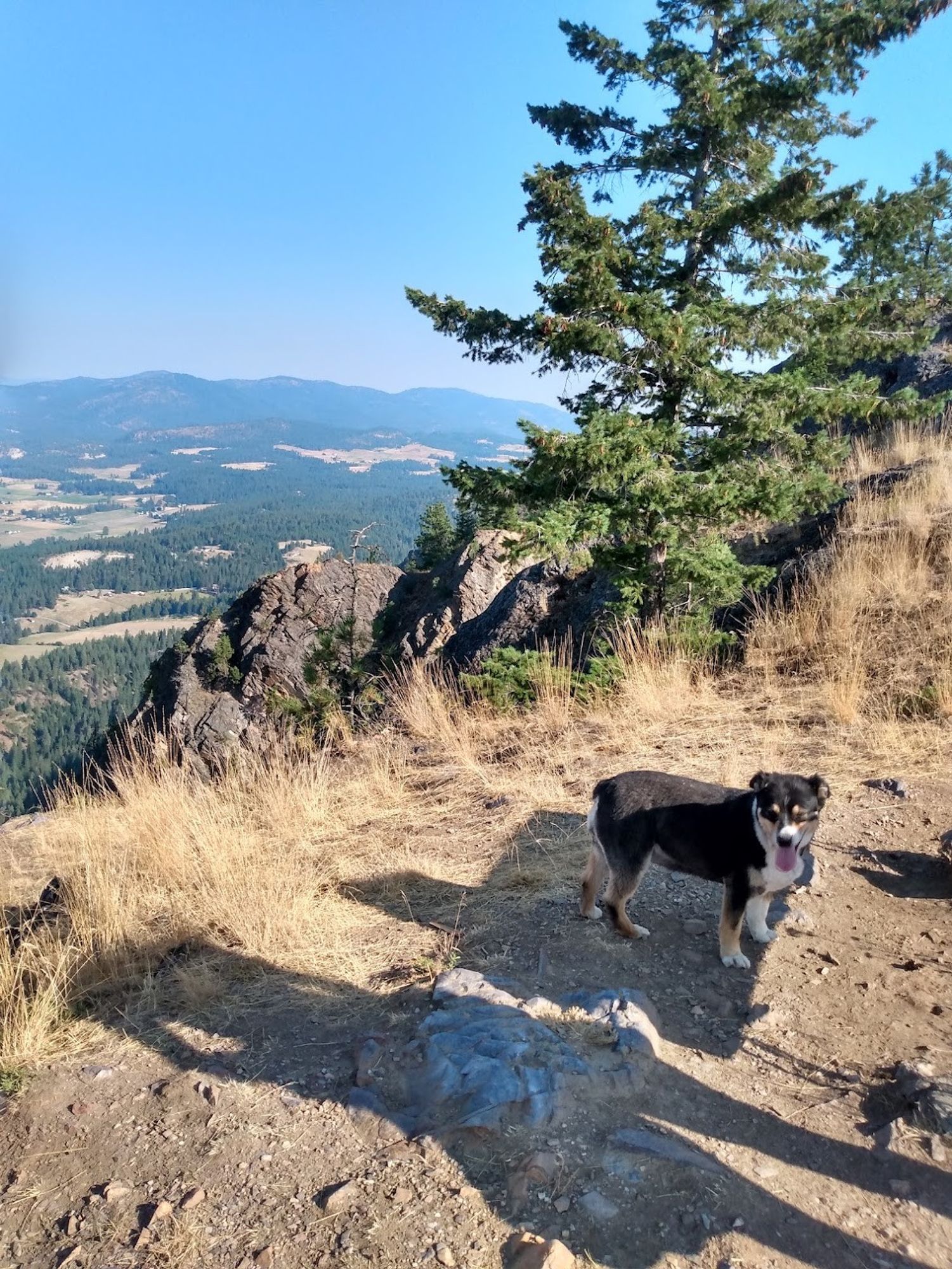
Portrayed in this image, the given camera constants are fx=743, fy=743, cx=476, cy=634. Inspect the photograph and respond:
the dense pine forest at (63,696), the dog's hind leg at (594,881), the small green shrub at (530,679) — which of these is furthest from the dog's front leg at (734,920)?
the dense pine forest at (63,696)

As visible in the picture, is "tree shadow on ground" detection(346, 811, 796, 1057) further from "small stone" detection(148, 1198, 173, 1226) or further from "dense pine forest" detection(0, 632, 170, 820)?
"dense pine forest" detection(0, 632, 170, 820)

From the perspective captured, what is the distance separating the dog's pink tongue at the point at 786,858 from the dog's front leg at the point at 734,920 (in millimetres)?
239

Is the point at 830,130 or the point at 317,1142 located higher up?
the point at 830,130

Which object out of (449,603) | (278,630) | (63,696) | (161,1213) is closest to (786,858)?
(161,1213)

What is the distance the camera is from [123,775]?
736cm

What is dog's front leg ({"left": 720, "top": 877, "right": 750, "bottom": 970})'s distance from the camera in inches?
150

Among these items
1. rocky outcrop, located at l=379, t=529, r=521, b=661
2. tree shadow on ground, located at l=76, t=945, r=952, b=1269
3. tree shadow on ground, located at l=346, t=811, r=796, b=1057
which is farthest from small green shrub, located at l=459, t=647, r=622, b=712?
rocky outcrop, located at l=379, t=529, r=521, b=661

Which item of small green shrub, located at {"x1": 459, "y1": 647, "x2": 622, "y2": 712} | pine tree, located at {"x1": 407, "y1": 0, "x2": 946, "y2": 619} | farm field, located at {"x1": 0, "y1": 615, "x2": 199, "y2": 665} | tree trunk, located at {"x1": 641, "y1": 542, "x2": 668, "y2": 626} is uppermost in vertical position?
pine tree, located at {"x1": 407, "y1": 0, "x2": 946, "y2": 619}

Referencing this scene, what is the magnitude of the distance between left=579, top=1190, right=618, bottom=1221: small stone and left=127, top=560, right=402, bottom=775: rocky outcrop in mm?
20165

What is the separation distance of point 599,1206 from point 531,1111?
1.41ft

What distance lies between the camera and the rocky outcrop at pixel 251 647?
2375 cm

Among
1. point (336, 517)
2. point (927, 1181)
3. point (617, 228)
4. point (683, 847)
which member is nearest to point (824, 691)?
point (683, 847)

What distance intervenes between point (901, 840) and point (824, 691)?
2.28 meters

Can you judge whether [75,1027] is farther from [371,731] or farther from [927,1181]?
[371,731]
